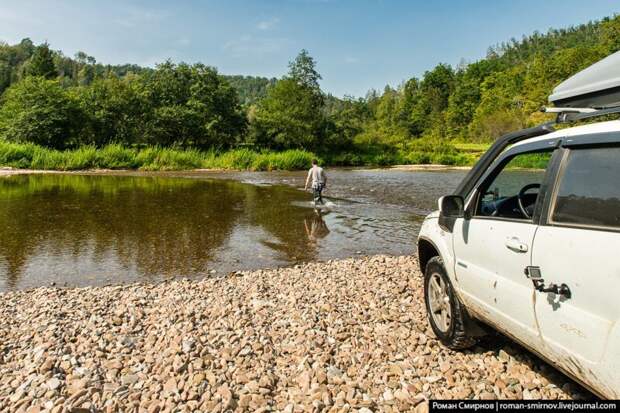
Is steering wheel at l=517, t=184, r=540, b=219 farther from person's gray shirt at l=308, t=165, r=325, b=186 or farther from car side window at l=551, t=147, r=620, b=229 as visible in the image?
person's gray shirt at l=308, t=165, r=325, b=186

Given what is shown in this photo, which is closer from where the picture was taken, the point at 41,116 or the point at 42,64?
the point at 41,116

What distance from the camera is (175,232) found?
12.9 meters

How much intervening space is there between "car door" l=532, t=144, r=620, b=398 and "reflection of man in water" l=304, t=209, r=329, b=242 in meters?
9.45

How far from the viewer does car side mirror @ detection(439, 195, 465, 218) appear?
4.08m

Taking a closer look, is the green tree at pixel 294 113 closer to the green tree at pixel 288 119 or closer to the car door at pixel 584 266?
the green tree at pixel 288 119

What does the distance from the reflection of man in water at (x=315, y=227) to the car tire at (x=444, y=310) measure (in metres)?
7.43

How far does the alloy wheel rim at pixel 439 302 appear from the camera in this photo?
4488mm

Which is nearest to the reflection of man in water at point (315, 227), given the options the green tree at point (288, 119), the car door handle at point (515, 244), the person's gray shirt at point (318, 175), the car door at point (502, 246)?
the person's gray shirt at point (318, 175)

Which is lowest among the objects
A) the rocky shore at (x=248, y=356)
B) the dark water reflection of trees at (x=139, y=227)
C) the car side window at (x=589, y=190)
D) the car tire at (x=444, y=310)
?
the dark water reflection of trees at (x=139, y=227)

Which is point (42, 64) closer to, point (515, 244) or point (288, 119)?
point (288, 119)

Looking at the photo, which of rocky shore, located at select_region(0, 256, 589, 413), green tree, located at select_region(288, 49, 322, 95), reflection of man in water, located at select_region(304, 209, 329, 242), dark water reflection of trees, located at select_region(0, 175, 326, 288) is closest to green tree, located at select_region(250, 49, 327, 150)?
green tree, located at select_region(288, 49, 322, 95)

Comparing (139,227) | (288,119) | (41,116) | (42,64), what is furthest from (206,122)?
(139,227)

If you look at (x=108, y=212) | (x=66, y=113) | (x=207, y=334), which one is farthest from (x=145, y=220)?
(x=66, y=113)

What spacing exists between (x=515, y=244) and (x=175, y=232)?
11.3m
